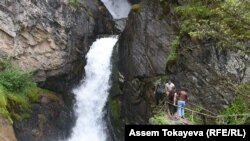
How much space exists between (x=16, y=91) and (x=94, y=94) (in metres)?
5.84

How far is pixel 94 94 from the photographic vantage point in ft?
101

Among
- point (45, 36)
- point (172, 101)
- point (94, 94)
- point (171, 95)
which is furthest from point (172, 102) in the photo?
point (45, 36)

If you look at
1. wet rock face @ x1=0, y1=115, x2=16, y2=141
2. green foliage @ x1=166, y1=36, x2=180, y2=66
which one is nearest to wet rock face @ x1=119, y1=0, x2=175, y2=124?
green foliage @ x1=166, y1=36, x2=180, y2=66

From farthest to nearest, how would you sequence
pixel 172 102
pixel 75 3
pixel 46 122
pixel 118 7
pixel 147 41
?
1. pixel 118 7
2. pixel 75 3
3. pixel 46 122
4. pixel 147 41
5. pixel 172 102

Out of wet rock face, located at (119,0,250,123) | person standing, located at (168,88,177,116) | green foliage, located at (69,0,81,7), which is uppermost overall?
green foliage, located at (69,0,81,7)

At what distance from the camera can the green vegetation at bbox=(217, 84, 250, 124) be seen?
19.5 metres

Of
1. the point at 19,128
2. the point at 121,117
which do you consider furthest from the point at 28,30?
the point at 121,117

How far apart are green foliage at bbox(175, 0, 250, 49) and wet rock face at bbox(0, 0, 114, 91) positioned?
391 inches

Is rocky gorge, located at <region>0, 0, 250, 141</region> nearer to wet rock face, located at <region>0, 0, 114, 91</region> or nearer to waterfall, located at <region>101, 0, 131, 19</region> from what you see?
wet rock face, located at <region>0, 0, 114, 91</region>

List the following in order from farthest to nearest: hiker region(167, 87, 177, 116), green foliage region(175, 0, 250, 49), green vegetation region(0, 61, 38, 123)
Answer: green vegetation region(0, 61, 38, 123), hiker region(167, 87, 177, 116), green foliage region(175, 0, 250, 49)

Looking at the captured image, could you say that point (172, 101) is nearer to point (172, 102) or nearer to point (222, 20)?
point (172, 102)

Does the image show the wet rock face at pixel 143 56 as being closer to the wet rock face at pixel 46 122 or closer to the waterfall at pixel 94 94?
the waterfall at pixel 94 94

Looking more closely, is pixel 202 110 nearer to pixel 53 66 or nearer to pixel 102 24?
pixel 53 66

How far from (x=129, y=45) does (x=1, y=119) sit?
992 cm
